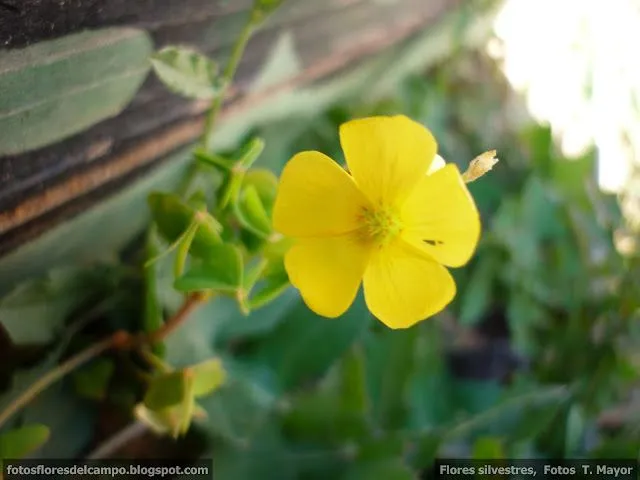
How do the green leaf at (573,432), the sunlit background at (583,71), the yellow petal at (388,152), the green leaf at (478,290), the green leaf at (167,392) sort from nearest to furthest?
the yellow petal at (388,152)
the green leaf at (167,392)
the green leaf at (573,432)
the green leaf at (478,290)
the sunlit background at (583,71)

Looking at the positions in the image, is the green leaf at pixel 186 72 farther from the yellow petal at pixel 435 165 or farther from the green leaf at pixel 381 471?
the green leaf at pixel 381 471

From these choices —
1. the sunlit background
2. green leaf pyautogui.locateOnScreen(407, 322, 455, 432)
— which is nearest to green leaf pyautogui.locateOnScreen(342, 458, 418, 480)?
green leaf pyautogui.locateOnScreen(407, 322, 455, 432)

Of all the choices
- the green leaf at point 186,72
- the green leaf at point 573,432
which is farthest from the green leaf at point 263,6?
the green leaf at point 573,432

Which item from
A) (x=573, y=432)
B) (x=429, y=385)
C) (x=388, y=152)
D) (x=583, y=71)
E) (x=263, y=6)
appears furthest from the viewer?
(x=583, y=71)

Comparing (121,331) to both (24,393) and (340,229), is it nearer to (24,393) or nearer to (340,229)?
(24,393)

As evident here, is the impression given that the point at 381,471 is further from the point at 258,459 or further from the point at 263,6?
the point at 263,6

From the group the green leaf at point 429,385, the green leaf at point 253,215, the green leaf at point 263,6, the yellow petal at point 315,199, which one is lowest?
the green leaf at point 429,385

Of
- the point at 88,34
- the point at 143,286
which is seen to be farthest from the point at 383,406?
the point at 88,34

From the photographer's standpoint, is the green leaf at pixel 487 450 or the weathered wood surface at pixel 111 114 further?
the green leaf at pixel 487 450

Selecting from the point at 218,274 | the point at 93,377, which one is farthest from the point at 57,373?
the point at 218,274
